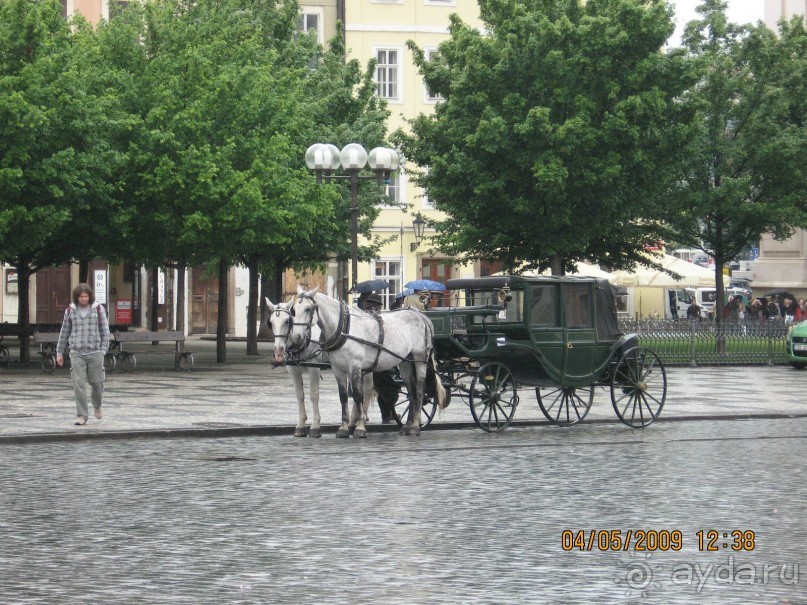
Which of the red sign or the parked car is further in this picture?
the red sign

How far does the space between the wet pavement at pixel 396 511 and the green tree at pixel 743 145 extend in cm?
2256

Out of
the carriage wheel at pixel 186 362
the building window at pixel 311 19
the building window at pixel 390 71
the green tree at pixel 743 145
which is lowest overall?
the carriage wheel at pixel 186 362

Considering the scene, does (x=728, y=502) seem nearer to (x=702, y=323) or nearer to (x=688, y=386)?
(x=688, y=386)

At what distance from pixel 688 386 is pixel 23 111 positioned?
14177 mm

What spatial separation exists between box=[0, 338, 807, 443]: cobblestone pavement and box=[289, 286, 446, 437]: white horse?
4.00ft

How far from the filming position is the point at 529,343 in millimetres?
19531

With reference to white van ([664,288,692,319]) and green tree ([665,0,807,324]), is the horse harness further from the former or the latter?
white van ([664,288,692,319])

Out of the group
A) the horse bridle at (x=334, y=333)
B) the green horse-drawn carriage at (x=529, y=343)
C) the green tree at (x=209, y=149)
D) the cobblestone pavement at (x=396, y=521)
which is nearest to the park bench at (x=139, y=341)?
the green tree at (x=209, y=149)

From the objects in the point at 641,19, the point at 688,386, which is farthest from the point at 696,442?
the point at 641,19

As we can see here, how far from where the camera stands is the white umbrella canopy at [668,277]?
55.5 metres

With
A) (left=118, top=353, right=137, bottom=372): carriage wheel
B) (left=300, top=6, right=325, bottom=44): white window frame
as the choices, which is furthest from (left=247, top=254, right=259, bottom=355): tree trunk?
(left=300, top=6, right=325, bottom=44): white window frame

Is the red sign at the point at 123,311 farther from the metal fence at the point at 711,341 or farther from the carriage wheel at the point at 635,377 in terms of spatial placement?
the carriage wheel at the point at 635,377

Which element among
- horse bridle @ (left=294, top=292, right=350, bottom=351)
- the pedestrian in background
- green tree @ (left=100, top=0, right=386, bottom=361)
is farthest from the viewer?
green tree @ (left=100, top=0, right=386, bottom=361)

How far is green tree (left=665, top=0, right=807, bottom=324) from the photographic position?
43375 mm
